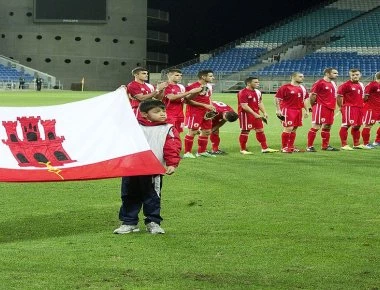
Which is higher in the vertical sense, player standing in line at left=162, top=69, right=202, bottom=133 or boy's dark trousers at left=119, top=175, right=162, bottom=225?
player standing in line at left=162, top=69, right=202, bottom=133

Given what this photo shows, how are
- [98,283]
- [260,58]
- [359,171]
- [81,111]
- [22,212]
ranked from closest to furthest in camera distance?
[98,283]
[81,111]
[22,212]
[359,171]
[260,58]

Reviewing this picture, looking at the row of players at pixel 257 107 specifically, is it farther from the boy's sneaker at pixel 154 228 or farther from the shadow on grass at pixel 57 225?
the boy's sneaker at pixel 154 228

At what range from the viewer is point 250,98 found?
1995 centimetres

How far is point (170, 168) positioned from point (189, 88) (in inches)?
393

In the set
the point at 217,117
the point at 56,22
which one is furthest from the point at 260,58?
the point at 217,117

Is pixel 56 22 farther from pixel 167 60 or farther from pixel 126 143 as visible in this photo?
pixel 126 143

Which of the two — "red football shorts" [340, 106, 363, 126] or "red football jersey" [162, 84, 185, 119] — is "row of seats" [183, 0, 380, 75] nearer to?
"red football shorts" [340, 106, 363, 126]

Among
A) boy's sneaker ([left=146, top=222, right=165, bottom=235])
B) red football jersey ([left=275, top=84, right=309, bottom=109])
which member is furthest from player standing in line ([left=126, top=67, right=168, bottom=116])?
boy's sneaker ([left=146, top=222, right=165, bottom=235])

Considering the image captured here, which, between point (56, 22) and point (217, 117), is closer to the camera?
point (217, 117)

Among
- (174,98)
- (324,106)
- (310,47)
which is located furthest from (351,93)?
(310,47)

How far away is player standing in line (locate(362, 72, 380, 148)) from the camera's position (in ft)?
72.0

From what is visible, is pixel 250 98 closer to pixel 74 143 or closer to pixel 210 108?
pixel 210 108

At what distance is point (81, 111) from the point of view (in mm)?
9656

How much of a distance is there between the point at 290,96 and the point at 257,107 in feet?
2.63
